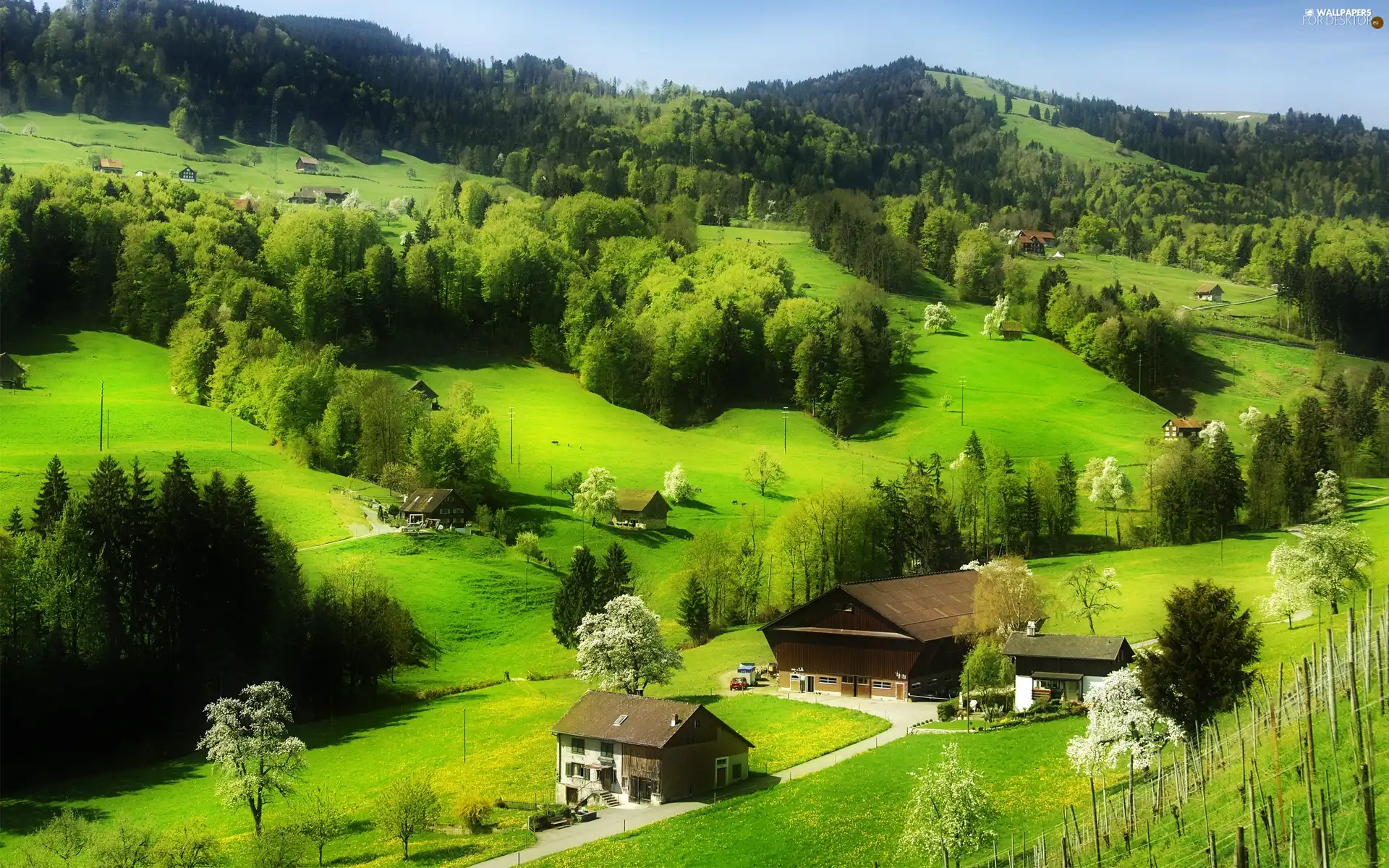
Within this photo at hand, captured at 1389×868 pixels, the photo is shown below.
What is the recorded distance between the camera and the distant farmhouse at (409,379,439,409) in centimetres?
10712

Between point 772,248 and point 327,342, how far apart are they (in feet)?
212

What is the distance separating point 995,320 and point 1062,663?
93.5 metres

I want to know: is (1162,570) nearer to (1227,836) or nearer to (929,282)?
(1227,836)

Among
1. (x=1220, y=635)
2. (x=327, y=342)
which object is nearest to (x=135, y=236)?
(x=327, y=342)

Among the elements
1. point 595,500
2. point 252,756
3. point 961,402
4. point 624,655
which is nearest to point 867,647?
point 624,655

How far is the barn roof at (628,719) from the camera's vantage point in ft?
155

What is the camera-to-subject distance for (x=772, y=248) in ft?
538

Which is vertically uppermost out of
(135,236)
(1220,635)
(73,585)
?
(135,236)

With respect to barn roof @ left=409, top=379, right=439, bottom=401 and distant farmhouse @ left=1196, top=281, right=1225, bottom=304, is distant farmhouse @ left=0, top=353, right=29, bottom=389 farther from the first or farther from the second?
distant farmhouse @ left=1196, top=281, right=1225, bottom=304

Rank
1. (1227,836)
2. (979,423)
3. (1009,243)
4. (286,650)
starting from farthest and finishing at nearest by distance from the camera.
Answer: (1009,243), (979,423), (286,650), (1227,836)

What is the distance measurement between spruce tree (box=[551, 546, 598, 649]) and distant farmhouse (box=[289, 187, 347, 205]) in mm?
119161

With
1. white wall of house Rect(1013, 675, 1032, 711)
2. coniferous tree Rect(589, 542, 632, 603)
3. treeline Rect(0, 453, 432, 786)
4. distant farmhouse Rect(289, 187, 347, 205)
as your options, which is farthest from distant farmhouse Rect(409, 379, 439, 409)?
distant farmhouse Rect(289, 187, 347, 205)

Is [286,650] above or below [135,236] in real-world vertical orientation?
below

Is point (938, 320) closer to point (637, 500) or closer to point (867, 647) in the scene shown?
point (637, 500)
